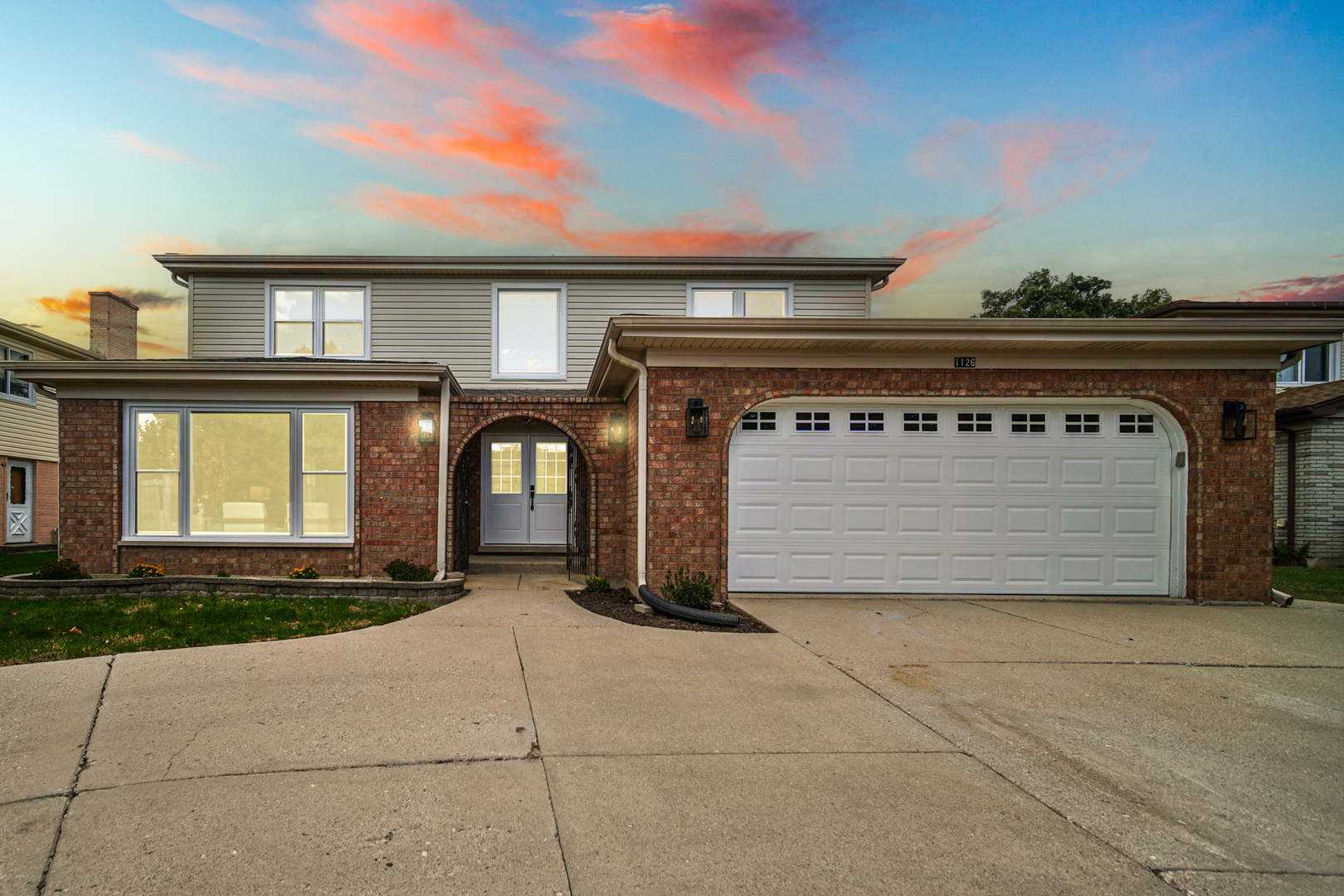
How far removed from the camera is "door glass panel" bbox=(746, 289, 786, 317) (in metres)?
11.7

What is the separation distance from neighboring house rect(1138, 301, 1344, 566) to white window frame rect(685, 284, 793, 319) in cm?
876

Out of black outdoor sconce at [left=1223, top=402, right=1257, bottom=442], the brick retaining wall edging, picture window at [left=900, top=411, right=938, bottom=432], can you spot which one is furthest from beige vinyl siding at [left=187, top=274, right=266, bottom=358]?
black outdoor sconce at [left=1223, top=402, right=1257, bottom=442]

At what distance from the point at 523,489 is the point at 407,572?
13.6 feet

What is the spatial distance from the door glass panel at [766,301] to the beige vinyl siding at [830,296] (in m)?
0.27

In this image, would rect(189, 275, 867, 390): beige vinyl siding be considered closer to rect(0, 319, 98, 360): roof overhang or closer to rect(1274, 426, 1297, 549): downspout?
rect(0, 319, 98, 360): roof overhang

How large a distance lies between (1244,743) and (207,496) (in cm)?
1144

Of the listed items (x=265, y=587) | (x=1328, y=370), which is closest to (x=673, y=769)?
(x=265, y=587)

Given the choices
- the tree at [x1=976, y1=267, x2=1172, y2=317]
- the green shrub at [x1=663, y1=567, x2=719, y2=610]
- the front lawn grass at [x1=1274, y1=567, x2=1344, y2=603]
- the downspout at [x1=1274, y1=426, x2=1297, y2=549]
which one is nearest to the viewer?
the green shrub at [x1=663, y1=567, x2=719, y2=610]

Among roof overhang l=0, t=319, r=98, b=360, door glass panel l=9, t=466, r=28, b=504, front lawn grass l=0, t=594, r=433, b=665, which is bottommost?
front lawn grass l=0, t=594, r=433, b=665

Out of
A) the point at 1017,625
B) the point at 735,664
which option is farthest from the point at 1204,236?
the point at 735,664

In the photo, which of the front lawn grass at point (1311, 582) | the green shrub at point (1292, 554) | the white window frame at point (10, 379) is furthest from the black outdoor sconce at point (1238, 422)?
the white window frame at point (10, 379)

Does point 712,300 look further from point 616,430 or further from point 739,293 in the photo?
point 616,430

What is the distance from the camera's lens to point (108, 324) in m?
16.8

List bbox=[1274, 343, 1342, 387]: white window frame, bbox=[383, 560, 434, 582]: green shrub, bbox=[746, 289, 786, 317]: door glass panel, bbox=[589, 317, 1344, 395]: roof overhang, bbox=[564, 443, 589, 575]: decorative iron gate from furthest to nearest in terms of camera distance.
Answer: bbox=[1274, 343, 1342, 387]: white window frame
bbox=[746, 289, 786, 317]: door glass panel
bbox=[564, 443, 589, 575]: decorative iron gate
bbox=[383, 560, 434, 582]: green shrub
bbox=[589, 317, 1344, 395]: roof overhang
